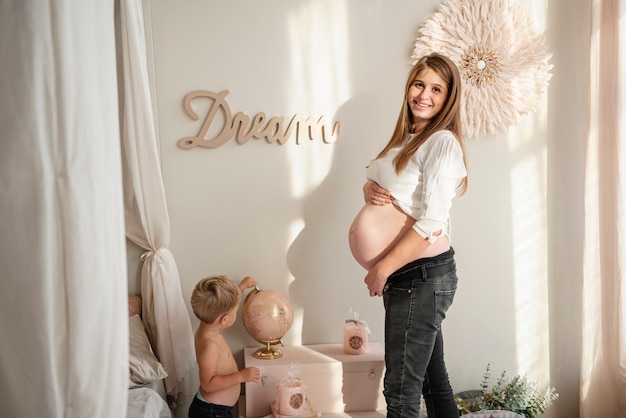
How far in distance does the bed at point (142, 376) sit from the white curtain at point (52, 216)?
100 cm

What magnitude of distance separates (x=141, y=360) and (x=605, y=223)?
2130 mm

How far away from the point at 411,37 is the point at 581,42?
85 cm

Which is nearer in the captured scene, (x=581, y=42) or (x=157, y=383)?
(x=157, y=383)

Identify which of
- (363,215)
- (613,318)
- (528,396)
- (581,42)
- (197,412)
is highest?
(581,42)

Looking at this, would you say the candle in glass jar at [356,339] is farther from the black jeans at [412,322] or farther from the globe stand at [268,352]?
the black jeans at [412,322]

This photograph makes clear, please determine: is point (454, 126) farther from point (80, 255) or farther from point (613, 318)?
point (80, 255)

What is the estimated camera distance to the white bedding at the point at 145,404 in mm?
2012

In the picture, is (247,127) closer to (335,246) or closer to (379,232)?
(335,246)

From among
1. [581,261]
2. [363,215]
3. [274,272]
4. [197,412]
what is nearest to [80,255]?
[363,215]

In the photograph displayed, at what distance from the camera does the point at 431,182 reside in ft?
6.34

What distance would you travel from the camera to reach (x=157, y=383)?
94.5 inches

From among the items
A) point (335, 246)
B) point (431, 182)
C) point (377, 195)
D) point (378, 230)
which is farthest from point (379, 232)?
point (335, 246)

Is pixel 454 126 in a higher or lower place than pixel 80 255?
higher

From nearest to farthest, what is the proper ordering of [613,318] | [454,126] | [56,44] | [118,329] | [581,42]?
[56,44] → [118,329] → [454,126] → [613,318] → [581,42]
